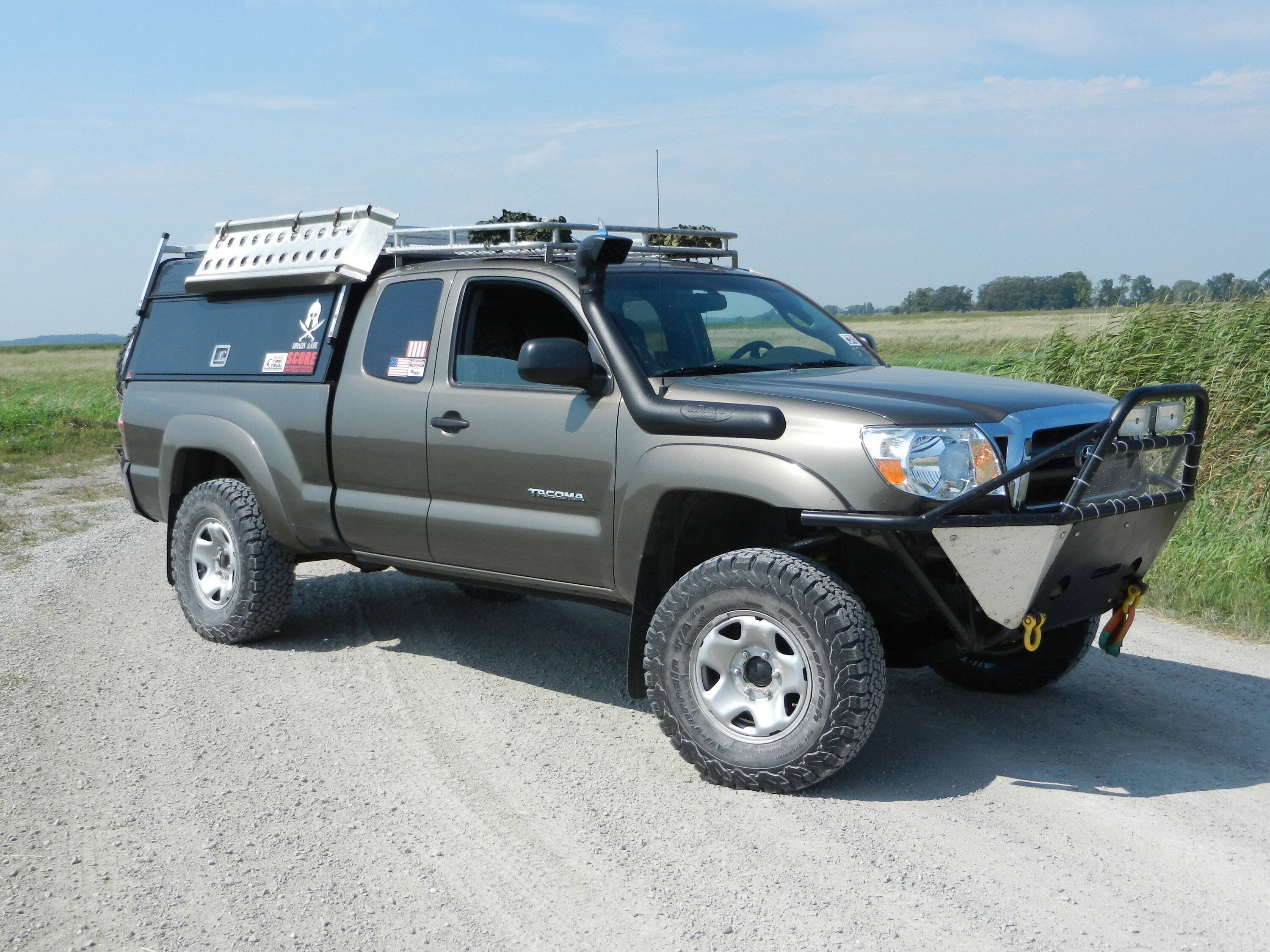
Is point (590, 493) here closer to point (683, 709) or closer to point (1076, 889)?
point (683, 709)

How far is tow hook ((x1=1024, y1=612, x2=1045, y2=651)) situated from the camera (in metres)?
4.31

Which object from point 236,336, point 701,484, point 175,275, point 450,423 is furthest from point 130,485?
point 701,484

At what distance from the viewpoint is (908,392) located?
456 cm

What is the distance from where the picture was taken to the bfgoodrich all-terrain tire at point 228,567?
21.7 feet

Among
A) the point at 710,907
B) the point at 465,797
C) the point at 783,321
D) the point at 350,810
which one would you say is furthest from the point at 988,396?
the point at 350,810

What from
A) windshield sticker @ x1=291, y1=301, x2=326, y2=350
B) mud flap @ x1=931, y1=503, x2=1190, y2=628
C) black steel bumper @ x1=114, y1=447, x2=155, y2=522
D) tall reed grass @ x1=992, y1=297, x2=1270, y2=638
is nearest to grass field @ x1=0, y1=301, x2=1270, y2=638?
tall reed grass @ x1=992, y1=297, x2=1270, y2=638

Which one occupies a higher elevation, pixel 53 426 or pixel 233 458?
pixel 233 458

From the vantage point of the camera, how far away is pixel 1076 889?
3.64m

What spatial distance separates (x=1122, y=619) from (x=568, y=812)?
2.40 metres

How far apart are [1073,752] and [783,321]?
7.62 feet

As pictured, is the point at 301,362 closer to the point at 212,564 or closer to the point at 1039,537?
the point at 212,564

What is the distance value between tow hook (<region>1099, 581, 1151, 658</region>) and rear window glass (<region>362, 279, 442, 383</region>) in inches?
129

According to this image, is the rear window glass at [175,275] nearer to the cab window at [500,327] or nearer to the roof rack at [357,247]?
the roof rack at [357,247]

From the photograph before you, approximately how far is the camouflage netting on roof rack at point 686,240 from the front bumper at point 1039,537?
2656 mm
